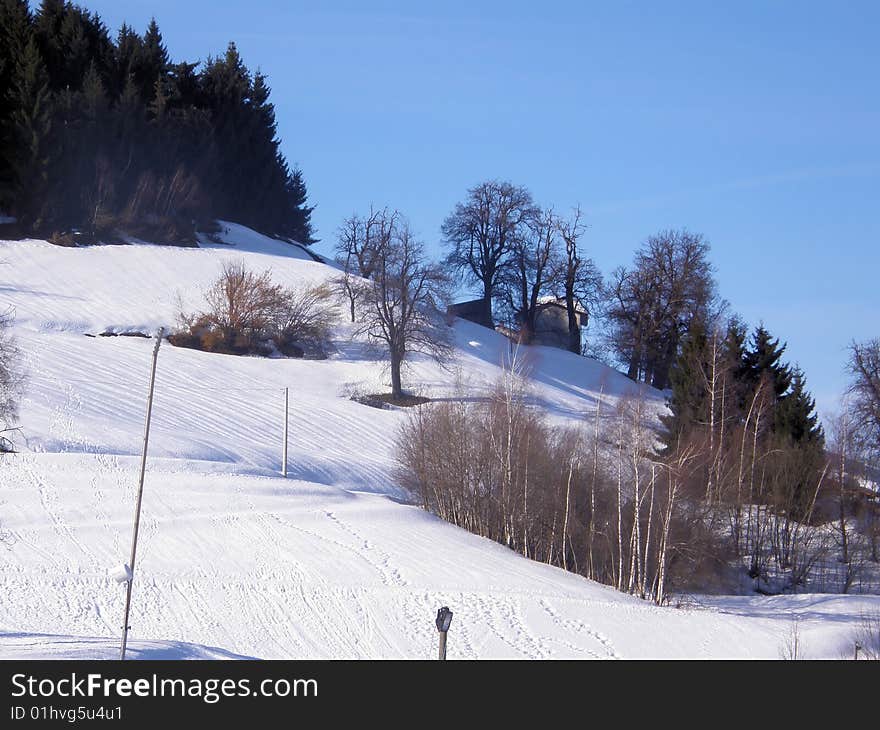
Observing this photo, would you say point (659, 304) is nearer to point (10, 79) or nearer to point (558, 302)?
point (558, 302)

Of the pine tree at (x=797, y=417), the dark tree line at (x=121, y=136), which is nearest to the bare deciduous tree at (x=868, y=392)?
the pine tree at (x=797, y=417)

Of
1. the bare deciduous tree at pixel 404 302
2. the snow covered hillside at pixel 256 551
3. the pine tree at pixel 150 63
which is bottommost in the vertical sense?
the snow covered hillside at pixel 256 551

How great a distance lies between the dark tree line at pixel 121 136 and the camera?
62312mm

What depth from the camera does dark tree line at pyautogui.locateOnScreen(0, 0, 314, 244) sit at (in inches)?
2453

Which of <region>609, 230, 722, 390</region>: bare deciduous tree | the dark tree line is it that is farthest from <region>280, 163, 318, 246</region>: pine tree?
<region>609, 230, 722, 390</region>: bare deciduous tree

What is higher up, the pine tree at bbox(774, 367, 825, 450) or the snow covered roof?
the snow covered roof

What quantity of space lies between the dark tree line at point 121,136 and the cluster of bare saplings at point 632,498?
1377 inches

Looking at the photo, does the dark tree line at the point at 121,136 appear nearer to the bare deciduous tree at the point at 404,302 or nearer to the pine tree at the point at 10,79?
the pine tree at the point at 10,79

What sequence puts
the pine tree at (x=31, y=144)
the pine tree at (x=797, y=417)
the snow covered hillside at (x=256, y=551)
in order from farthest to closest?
the pine tree at (x=31, y=144) → the pine tree at (x=797, y=417) → the snow covered hillside at (x=256, y=551)

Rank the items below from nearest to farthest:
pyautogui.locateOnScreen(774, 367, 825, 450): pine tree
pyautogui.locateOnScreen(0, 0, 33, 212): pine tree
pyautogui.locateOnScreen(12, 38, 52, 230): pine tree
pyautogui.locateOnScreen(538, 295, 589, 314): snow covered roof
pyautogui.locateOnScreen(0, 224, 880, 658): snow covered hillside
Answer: pyautogui.locateOnScreen(0, 224, 880, 658): snow covered hillside
pyautogui.locateOnScreen(774, 367, 825, 450): pine tree
pyautogui.locateOnScreen(12, 38, 52, 230): pine tree
pyautogui.locateOnScreen(0, 0, 33, 212): pine tree
pyautogui.locateOnScreen(538, 295, 589, 314): snow covered roof

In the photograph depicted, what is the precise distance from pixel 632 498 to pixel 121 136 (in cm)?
4999

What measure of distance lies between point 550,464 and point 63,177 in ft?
138

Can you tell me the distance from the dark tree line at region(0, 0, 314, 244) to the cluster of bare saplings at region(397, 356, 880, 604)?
3498cm

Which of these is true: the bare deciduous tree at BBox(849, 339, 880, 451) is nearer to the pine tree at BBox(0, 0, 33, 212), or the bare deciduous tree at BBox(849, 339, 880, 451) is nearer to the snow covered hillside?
the snow covered hillside
